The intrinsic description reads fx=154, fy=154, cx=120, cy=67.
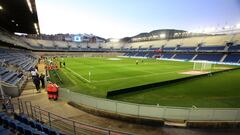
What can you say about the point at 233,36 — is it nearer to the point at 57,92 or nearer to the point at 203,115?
the point at 203,115

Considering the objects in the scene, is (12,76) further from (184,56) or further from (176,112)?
(184,56)

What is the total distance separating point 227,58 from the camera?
50156mm

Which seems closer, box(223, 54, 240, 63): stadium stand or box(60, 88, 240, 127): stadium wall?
box(60, 88, 240, 127): stadium wall

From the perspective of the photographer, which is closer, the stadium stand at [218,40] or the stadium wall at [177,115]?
the stadium wall at [177,115]

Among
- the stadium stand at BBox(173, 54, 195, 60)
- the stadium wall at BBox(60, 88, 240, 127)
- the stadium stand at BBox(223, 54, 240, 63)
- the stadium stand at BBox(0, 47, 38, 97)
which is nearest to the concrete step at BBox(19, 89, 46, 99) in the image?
the stadium stand at BBox(0, 47, 38, 97)

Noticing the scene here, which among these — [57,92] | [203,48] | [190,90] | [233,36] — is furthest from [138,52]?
[57,92]

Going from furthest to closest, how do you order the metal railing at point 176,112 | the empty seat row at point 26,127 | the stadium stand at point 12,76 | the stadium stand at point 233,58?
the stadium stand at point 233,58 → the stadium stand at point 12,76 → the metal railing at point 176,112 → the empty seat row at point 26,127

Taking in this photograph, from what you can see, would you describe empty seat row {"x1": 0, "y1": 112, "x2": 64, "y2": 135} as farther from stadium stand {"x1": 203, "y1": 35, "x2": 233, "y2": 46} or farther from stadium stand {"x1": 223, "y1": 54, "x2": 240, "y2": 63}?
stadium stand {"x1": 203, "y1": 35, "x2": 233, "y2": 46}

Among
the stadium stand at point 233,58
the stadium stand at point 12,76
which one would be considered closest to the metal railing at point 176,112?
the stadium stand at point 12,76

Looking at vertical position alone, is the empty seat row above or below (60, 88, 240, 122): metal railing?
above

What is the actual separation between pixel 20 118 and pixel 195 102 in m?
12.6

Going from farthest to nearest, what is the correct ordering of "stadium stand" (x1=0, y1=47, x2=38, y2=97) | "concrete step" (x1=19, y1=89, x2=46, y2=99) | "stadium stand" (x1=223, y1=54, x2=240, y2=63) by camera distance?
1. "stadium stand" (x1=223, y1=54, x2=240, y2=63)
2. "concrete step" (x1=19, y1=89, x2=46, y2=99)
3. "stadium stand" (x1=0, y1=47, x2=38, y2=97)

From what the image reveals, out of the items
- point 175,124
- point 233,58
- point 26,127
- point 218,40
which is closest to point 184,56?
point 218,40

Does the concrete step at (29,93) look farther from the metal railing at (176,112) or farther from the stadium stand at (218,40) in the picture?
the stadium stand at (218,40)
